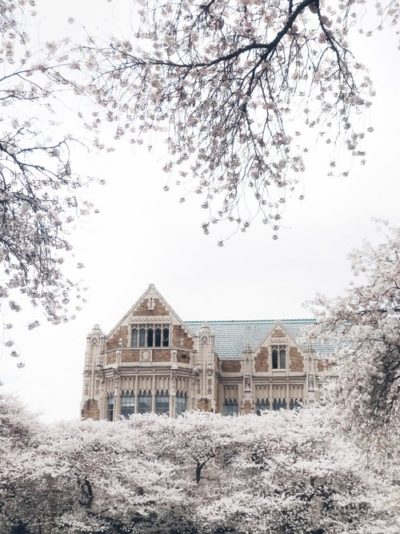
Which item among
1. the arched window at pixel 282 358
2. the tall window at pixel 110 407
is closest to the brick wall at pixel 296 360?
the arched window at pixel 282 358

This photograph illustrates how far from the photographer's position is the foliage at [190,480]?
24453 millimetres

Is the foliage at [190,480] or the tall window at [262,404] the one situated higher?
the tall window at [262,404]

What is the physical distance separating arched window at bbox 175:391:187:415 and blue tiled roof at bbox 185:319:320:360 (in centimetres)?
406

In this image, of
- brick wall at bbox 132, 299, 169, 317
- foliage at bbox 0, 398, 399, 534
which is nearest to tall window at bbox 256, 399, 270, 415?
brick wall at bbox 132, 299, 169, 317

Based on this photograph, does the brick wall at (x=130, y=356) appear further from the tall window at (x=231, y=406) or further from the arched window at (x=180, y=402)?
the tall window at (x=231, y=406)

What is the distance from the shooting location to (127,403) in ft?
115

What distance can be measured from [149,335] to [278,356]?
271 inches

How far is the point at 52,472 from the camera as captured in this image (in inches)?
989

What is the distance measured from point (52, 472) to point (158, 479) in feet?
12.3

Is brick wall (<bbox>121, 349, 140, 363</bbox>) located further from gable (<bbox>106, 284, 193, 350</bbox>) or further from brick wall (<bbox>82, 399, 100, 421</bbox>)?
brick wall (<bbox>82, 399, 100, 421</bbox>)

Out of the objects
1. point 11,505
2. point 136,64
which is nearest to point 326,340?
point 136,64

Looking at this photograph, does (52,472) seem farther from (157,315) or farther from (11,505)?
(157,315)

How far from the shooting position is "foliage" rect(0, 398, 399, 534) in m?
24.5

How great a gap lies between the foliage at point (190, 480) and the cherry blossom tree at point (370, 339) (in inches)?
370
